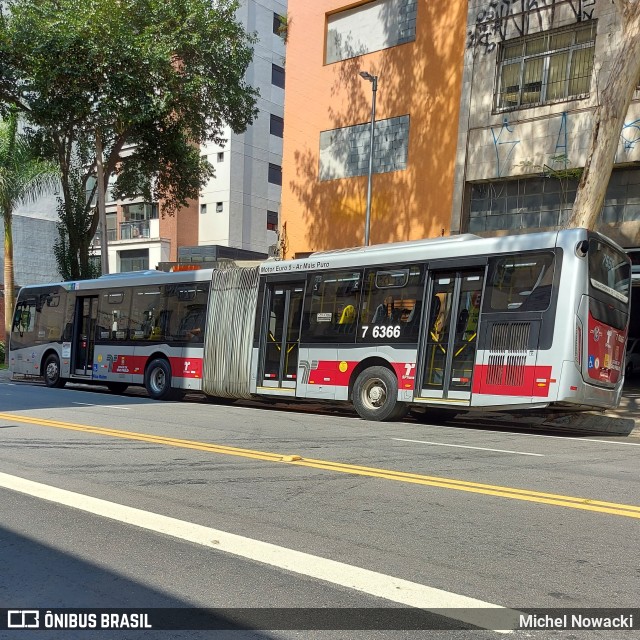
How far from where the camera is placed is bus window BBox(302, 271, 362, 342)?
508 inches

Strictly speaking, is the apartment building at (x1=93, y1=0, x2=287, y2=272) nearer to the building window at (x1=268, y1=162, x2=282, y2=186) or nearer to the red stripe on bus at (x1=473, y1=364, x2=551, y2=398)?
the building window at (x1=268, y1=162, x2=282, y2=186)

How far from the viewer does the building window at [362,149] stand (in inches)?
823

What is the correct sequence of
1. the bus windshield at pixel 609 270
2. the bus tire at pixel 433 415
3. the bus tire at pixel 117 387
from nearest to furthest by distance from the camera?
1. the bus windshield at pixel 609 270
2. the bus tire at pixel 433 415
3. the bus tire at pixel 117 387

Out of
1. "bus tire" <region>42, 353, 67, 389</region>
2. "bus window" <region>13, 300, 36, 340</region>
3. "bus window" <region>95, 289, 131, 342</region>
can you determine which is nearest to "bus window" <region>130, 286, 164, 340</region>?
"bus window" <region>95, 289, 131, 342</region>

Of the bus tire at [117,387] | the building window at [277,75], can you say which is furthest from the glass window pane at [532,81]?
the building window at [277,75]

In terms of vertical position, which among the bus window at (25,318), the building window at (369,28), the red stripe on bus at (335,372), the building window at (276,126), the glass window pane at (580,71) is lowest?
the red stripe on bus at (335,372)

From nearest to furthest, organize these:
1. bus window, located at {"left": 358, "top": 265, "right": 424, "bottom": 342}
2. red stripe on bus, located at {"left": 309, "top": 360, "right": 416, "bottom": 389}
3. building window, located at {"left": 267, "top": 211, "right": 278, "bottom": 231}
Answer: bus window, located at {"left": 358, "top": 265, "right": 424, "bottom": 342} < red stripe on bus, located at {"left": 309, "top": 360, "right": 416, "bottom": 389} < building window, located at {"left": 267, "top": 211, "right": 278, "bottom": 231}

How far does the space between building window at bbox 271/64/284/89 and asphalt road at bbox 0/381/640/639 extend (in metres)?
39.5

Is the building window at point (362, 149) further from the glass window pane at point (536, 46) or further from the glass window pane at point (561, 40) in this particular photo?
the glass window pane at point (561, 40)

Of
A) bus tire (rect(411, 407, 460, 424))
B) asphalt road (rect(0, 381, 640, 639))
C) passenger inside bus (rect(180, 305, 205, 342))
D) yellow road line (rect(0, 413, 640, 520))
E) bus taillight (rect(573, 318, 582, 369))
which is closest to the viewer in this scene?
asphalt road (rect(0, 381, 640, 639))

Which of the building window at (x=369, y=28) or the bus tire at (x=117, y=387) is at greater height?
the building window at (x=369, y=28)

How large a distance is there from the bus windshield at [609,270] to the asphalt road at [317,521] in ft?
9.38

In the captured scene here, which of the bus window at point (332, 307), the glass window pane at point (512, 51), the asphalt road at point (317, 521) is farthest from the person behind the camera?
the glass window pane at point (512, 51)

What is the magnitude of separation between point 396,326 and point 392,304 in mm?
433
